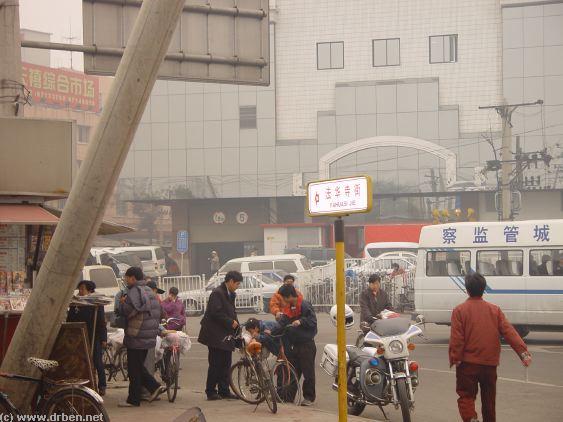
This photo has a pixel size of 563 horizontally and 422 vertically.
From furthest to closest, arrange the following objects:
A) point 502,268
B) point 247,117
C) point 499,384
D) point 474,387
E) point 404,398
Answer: point 247,117 → point 502,268 → point 499,384 → point 404,398 → point 474,387

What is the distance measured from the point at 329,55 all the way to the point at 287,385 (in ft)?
180

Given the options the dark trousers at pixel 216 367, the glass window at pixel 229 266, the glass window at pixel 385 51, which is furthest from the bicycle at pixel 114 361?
the glass window at pixel 385 51

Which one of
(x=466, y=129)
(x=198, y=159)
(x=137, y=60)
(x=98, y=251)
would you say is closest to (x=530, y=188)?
(x=466, y=129)

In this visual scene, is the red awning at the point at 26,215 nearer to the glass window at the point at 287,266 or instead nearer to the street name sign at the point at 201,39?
the street name sign at the point at 201,39

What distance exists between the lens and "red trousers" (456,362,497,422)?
9367 millimetres

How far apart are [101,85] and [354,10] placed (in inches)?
1622

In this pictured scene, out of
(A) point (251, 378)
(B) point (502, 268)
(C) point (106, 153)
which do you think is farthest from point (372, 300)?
(C) point (106, 153)

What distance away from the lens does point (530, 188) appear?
6147 cm

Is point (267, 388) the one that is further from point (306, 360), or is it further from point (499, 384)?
point (499, 384)

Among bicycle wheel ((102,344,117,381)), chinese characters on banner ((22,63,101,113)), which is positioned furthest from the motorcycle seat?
chinese characters on banner ((22,63,101,113))

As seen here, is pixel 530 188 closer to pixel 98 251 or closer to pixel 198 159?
pixel 198 159

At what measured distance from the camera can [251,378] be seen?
A: 41.2ft

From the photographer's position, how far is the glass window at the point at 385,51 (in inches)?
2554

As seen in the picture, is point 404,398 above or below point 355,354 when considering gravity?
below
